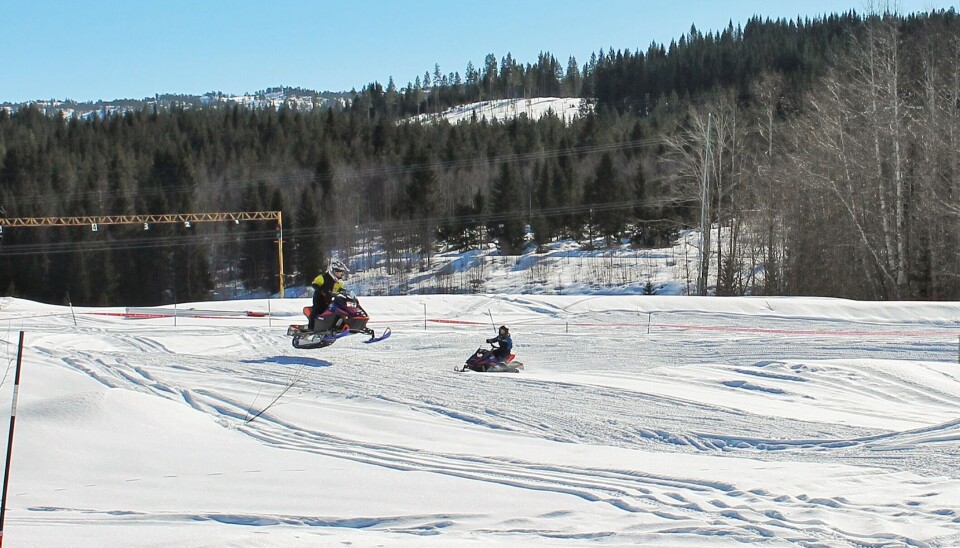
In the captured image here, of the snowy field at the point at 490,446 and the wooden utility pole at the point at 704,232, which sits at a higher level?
the wooden utility pole at the point at 704,232

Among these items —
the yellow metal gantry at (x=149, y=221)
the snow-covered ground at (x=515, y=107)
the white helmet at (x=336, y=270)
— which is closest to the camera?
the white helmet at (x=336, y=270)

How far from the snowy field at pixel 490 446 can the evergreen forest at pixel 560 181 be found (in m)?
14.2

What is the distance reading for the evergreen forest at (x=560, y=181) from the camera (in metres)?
32.2

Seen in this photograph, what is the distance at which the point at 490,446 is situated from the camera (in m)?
9.38

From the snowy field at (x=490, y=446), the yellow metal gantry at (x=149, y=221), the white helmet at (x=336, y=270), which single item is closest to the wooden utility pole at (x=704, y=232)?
the snowy field at (x=490, y=446)

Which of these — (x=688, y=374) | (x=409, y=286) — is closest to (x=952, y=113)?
(x=688, y=374)

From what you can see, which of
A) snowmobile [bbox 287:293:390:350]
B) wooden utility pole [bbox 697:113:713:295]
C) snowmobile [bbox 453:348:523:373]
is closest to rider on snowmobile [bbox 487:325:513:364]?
snowmobile [bbox 453:348:523:373]

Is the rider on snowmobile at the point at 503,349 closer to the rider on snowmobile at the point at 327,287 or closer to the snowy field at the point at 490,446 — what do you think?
the snowy field at the point at 490,446

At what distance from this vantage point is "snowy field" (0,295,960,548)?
6.09 meters

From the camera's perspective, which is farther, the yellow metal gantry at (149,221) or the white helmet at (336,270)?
the yellow metal gantry at (149,221)

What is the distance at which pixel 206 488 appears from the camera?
7520 mm

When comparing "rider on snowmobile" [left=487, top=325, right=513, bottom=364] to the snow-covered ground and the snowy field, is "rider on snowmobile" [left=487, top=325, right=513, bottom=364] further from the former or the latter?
the snow-covered ground

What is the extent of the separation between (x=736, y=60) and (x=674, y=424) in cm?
10278

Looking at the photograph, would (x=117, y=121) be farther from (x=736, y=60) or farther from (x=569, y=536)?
(x=569, y=536)
